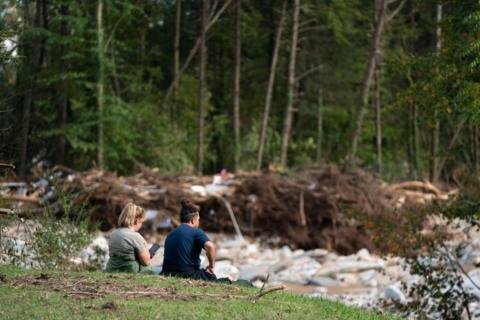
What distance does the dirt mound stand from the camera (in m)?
25.4

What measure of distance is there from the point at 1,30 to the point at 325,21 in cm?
3021

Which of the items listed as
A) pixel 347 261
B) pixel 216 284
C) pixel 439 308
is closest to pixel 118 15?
pixel 347 261

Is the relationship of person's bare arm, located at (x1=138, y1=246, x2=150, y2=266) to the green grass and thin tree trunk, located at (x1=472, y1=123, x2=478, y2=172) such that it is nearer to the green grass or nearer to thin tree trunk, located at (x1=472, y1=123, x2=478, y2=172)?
the green grass

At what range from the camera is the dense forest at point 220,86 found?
29.9 m

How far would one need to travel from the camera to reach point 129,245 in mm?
12086

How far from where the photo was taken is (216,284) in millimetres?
10953

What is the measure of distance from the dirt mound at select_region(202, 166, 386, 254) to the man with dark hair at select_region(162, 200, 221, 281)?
A: 1329cm

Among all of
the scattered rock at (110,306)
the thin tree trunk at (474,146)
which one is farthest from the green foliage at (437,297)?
the thin tree trunk at (474,146)

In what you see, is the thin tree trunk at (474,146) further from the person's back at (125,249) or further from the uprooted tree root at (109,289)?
the uprooted tree root at (109,289)

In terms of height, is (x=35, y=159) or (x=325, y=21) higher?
(x=325, y=21)

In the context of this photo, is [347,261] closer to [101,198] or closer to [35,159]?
[101,198]

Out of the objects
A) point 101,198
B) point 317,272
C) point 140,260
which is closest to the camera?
point 140,260

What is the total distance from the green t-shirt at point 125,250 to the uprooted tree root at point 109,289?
4.95 feet

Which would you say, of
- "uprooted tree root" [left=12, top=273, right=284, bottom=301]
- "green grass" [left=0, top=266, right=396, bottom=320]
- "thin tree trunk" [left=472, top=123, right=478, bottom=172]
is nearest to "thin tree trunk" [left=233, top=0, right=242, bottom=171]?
"thin tree trunk" [left=472, top=123, right=478, bottom=172]
